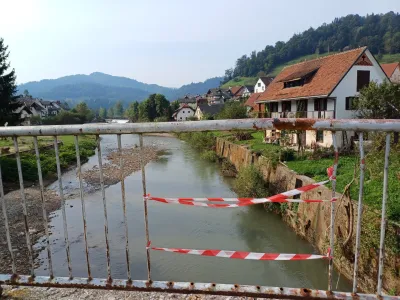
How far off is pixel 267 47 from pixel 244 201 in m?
153

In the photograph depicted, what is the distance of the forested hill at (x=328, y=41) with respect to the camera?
107500mm

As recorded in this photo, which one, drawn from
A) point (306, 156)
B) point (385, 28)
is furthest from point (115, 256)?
point (385, 28)

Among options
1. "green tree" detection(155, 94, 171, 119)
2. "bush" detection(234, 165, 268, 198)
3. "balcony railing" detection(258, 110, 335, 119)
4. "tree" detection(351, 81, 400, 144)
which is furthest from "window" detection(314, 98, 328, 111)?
"green tree" detection(155, 94, 171, 119)

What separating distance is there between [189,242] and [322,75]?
1639cm

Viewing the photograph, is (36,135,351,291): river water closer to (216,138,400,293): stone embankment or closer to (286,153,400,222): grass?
(216,138,400,293): stone embankment

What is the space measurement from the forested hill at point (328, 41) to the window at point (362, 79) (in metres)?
89.0

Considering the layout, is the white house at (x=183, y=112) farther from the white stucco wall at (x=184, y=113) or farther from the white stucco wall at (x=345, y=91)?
the white stucco wall at (x=345, y=91)

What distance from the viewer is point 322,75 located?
21719mm

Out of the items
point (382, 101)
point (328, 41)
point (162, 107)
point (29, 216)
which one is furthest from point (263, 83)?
point (29, 216)

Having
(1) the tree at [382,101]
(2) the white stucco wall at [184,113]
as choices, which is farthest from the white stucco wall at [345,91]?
(2) the white stucco wall at [184,113]

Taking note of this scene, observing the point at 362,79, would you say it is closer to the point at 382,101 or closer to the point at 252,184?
the point at 382,101

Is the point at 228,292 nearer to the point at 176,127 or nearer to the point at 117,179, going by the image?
the point at 176,127

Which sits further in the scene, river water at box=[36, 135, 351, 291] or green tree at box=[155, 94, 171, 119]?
green tree at box=[155, 94, 171, 119]

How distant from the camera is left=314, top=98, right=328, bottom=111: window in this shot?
20.2 m
